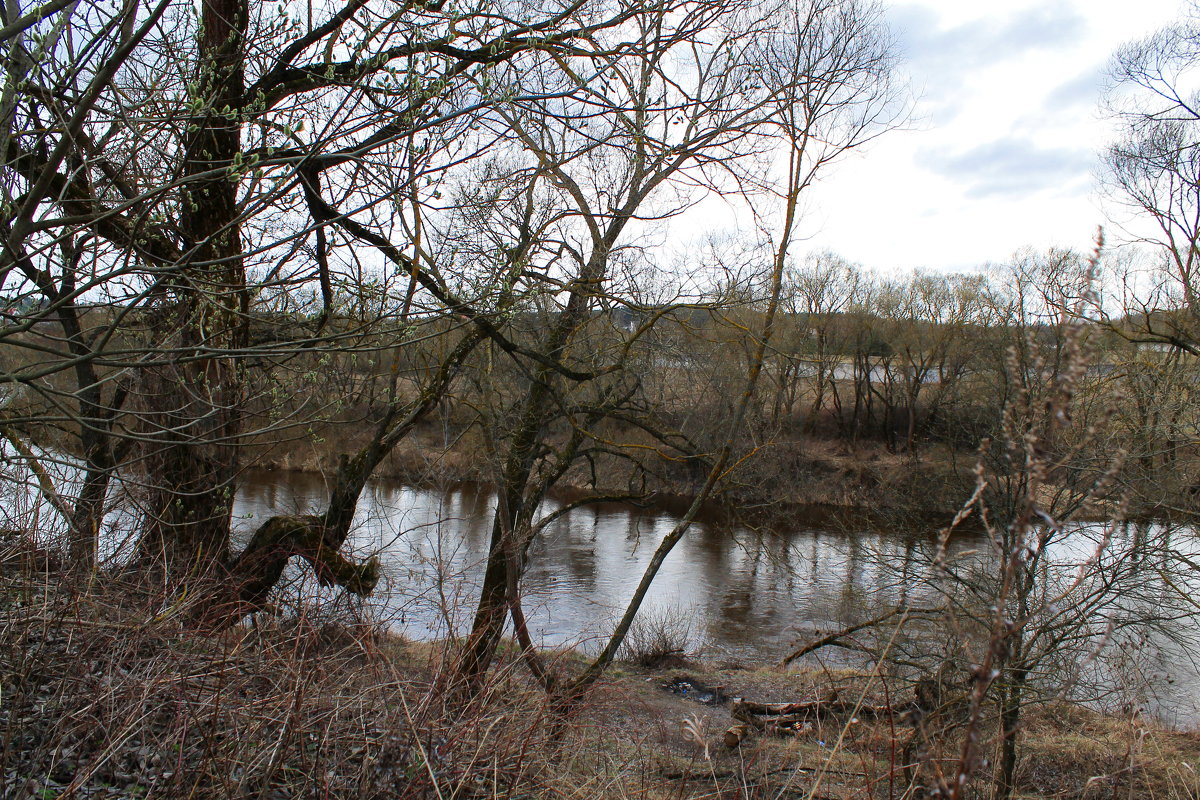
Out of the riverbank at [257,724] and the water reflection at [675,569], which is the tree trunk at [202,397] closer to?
the riverbank at [257,724]

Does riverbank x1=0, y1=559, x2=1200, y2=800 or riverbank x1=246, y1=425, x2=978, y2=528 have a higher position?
riverbank x1=0, y1=559, x2=1200, y2=800

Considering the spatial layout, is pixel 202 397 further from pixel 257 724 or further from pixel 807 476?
pixel 807 476

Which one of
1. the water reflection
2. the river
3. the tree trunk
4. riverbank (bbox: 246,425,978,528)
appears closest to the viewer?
the tree trunk

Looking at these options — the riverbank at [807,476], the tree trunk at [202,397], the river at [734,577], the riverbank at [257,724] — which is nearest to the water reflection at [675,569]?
the river at [734,577]

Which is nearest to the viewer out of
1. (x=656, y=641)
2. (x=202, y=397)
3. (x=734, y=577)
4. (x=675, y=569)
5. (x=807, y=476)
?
(x=202, y=397)

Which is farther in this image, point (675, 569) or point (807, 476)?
point (807, 476)

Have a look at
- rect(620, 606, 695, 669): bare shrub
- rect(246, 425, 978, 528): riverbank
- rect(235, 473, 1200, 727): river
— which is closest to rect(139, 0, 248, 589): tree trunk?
rect(235, 473, 1200, 727): river

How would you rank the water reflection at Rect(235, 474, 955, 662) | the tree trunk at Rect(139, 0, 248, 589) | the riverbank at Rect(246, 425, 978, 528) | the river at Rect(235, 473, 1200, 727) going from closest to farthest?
the tree trunk at Rect(139, 0, 248, 589) < the river at Rect(235, 473, 1200, 727) < the water reflection at Rect(235, 474, 955, 662) < the riverbank at Rect(246, 425, 978, 528)

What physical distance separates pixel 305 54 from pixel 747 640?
13502 mm

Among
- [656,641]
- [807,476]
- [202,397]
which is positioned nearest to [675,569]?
[656,641]

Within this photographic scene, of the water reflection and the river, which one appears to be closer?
the river

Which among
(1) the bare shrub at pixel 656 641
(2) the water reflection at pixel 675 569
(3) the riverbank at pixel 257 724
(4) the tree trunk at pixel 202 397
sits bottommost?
(1) the bare shrub at pixel 656 641

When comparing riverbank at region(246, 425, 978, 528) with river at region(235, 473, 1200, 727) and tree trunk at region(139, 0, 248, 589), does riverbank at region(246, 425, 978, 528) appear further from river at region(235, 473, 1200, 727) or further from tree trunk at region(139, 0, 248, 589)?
tree trunk at region(139, 0, 248, 589)

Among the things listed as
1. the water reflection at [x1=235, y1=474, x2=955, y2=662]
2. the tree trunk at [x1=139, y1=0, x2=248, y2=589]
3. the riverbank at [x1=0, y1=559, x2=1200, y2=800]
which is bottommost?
the water reflection at [x1=235, y1=474, x2=955, y2=662]
